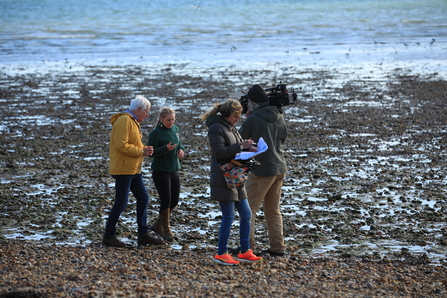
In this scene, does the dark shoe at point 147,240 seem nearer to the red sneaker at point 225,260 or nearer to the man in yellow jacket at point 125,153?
the man in yellow jacket at point 125,153

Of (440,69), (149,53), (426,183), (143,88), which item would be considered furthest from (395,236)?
(149,53)

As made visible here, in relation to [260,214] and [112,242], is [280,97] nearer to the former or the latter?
[260,214]

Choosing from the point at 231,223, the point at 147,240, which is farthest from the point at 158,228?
the point at 231,223

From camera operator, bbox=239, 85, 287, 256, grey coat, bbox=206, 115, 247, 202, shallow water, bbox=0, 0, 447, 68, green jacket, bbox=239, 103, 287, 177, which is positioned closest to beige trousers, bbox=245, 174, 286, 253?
camera operator, bbox=239, 85, 287, 256

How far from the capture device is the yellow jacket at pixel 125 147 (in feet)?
23.6

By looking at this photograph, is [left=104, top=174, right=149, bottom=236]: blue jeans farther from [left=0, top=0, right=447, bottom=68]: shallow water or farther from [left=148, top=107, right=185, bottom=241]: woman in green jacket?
[left=0, top=0, right=447, bottom=68]: shallow water

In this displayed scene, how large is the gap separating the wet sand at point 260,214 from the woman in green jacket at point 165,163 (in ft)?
1.11

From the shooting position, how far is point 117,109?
18.2 metres

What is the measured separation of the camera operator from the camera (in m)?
7.03

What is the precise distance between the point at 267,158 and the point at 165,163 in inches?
53.7

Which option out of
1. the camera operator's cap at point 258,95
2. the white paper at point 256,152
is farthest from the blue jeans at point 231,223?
the camera operator's cap at point 258,95

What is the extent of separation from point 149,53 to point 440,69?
17.1 m

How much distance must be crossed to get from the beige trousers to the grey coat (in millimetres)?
543

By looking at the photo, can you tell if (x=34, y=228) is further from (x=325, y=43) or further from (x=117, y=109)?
(x=325, y=43)
